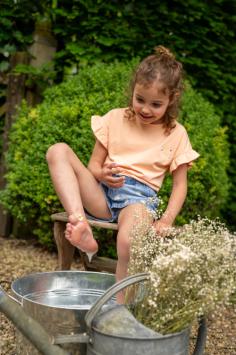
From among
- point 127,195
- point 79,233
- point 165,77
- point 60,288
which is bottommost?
point 60,288

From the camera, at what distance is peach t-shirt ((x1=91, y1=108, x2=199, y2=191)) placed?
310cm

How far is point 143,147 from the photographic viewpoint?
10.3ft

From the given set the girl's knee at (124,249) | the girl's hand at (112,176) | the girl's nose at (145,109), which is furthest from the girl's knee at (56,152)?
the girl's knee at (124,249)

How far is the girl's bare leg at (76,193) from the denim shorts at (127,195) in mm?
35

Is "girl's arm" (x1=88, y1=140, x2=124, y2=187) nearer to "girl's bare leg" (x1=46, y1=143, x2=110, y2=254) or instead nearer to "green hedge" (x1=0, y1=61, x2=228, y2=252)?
"girl's bare leg" (x1=46, y1=143, x2=110, y2=254)

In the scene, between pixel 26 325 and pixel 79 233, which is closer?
pixel 26 325

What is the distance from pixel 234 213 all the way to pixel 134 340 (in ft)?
11.6

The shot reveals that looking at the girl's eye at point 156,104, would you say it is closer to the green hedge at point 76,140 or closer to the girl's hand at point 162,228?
the girl's hand at point 162,228

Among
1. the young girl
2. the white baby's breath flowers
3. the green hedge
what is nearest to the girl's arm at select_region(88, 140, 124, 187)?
the young girl

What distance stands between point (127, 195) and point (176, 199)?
24 cm

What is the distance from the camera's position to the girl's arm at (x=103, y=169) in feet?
9.69

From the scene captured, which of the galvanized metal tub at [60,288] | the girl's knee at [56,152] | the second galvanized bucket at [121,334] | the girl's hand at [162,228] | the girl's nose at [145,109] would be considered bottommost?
the galvanized metal tub at [60,288]

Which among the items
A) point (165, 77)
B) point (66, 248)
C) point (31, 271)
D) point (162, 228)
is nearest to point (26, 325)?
point (162, 228)

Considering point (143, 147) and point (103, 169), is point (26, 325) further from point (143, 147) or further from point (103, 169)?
point (143, 147)
